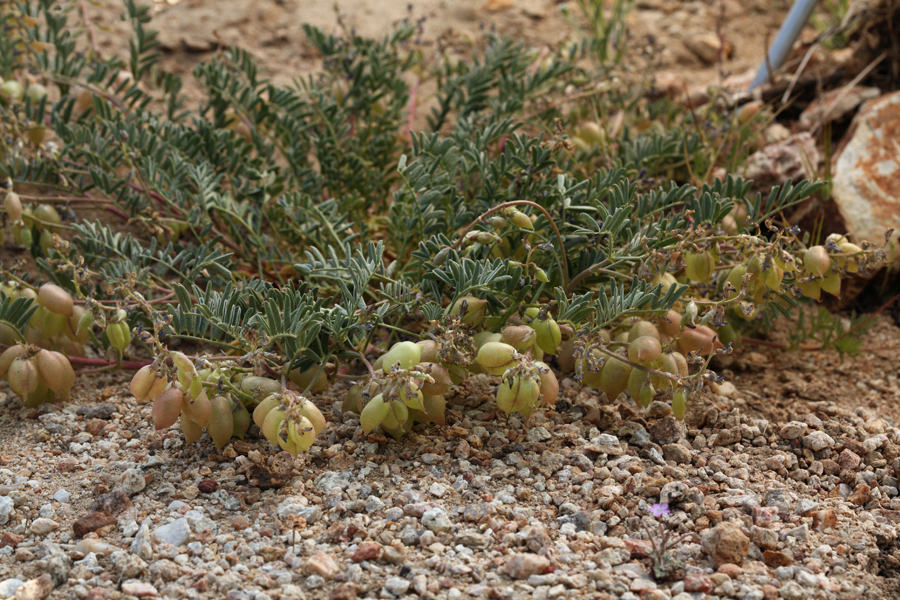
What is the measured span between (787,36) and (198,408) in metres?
2.79

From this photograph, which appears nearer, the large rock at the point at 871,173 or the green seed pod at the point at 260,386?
the green seed pod at the point at 260,386

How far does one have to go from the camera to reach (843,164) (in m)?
2.87

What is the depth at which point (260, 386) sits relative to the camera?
1.79 metres

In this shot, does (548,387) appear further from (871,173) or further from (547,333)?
(871,173)

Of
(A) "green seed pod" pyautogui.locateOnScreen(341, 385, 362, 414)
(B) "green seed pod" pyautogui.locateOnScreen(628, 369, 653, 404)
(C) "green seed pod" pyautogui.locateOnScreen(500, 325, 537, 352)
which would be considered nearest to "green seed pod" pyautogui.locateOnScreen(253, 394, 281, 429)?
(A) "green seed pod" pyautogui.locateOnScreen(341, 385, 362, 414)

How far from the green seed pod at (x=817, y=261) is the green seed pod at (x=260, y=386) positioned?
1217 millimetres

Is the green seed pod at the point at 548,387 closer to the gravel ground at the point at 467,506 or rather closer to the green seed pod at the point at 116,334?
the gravel ground at the point at 467,506

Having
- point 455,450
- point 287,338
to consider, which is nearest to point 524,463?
point 455,450

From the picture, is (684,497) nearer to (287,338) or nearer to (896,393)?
(287,338)

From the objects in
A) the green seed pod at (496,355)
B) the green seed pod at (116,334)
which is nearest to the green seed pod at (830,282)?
the green seed pod at (496,355)

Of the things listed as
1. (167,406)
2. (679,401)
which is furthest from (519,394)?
(167,406)

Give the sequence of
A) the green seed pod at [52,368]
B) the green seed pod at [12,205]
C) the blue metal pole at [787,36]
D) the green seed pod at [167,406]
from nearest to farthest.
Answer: the green seed pod at [167,406] < the green seed pod at [52,368] < the green seed pod at [12,205] < the blue metal pole at [787,36]

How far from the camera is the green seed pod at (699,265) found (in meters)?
1.80

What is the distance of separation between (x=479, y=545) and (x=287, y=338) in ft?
1.99
